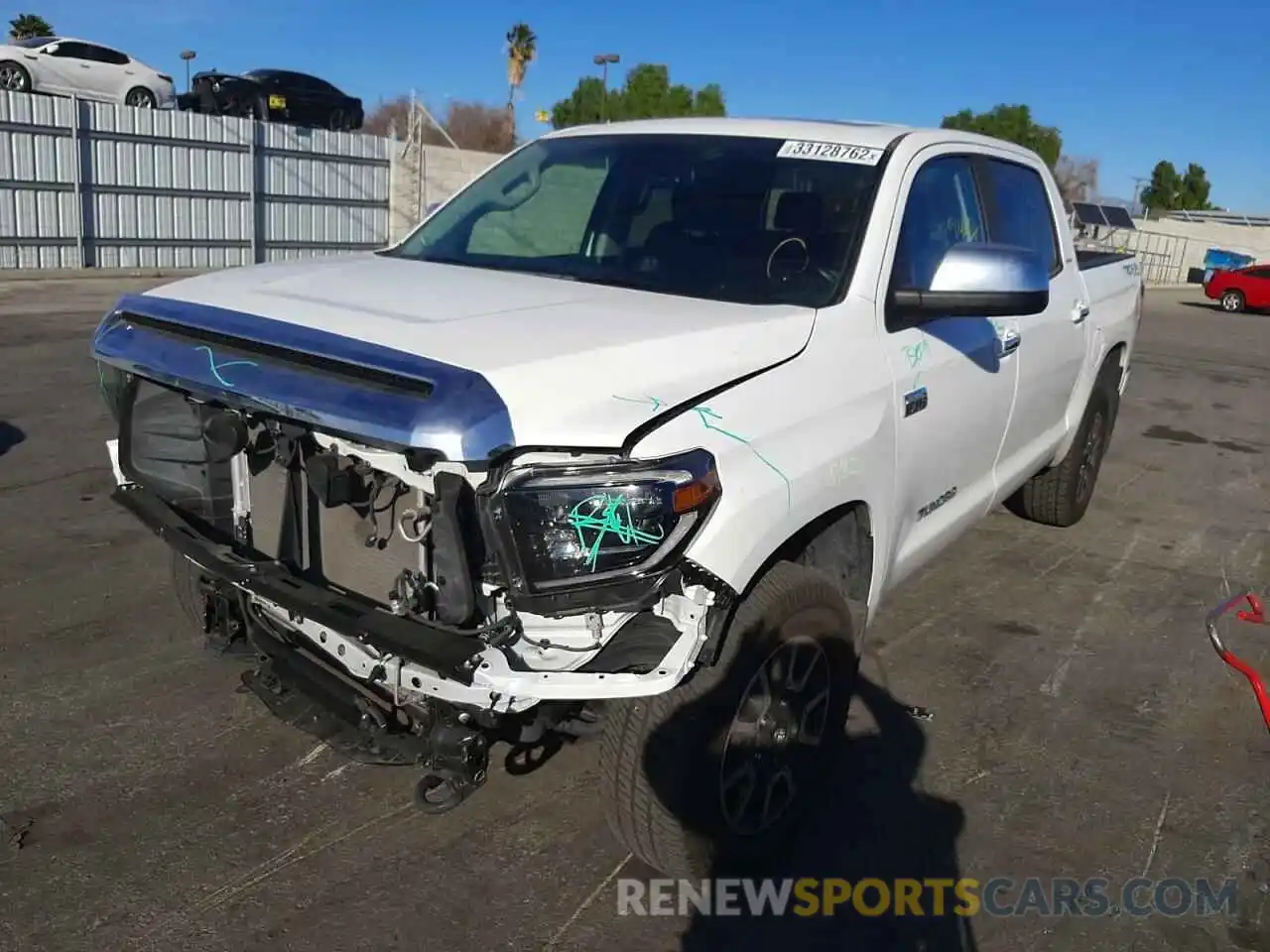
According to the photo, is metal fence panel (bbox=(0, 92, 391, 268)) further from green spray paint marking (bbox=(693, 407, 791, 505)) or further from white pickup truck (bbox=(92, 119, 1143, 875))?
green spray paint marking (bbox=(693, 407, 791, 505))

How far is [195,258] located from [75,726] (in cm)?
2025

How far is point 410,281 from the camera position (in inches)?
126

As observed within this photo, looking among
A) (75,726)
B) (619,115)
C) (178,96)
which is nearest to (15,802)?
(75,726)

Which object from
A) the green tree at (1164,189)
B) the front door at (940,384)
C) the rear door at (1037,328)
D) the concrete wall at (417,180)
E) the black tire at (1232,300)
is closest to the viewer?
the front door at (940,384)

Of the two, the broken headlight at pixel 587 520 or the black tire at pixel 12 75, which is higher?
the black tire at pixel 12 75

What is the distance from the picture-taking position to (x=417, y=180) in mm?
25562

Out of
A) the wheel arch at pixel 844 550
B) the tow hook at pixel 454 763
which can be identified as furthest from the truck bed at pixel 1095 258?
A: the tow hook at pixel 454 763

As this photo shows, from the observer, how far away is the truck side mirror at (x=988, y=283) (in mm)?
3113

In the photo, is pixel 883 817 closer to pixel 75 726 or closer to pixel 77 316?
pixel 75 726

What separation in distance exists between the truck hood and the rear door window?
5.95ft

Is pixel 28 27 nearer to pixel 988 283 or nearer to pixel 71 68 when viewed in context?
pixel 71 68

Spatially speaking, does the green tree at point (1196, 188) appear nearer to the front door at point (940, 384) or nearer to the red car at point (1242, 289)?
the red car at point (1242, 289)

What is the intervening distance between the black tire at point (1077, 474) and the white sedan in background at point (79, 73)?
20.3 meters

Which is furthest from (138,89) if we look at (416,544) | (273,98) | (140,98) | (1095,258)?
(416,544)
